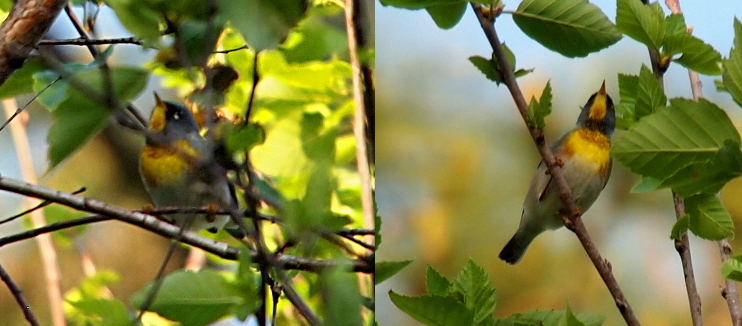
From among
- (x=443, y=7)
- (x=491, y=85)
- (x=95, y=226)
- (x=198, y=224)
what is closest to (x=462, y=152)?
(x=491, y=85)

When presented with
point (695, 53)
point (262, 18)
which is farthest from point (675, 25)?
point (262, 18)

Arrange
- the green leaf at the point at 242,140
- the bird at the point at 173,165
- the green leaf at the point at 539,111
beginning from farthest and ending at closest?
A: 1. the bird at the point at 173,165
2. the green leaf at the point at 539,111
3. the green leaf at the point at 242,140

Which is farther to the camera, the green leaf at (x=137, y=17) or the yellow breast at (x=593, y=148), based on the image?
the yellow breast at (x=593, y=148)

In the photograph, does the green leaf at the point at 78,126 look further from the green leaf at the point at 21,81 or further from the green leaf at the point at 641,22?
the green leaf at the point at 641,22

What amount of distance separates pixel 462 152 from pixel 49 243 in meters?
0.58

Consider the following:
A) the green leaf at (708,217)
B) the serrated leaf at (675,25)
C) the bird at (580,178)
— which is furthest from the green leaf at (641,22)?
the bird at (580,178)

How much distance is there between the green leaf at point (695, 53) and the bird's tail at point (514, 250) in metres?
0.33

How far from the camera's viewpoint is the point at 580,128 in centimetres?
77

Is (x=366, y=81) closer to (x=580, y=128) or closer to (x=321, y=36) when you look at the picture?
(x=580, y=128)

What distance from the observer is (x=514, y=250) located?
78 cm

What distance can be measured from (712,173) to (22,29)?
0.39 m

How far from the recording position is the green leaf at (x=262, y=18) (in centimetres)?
24

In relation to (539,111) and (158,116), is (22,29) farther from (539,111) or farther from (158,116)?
(158,116)

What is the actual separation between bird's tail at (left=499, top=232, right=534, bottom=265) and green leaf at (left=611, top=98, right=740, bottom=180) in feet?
1.32
